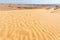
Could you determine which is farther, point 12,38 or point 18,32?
point 18,32

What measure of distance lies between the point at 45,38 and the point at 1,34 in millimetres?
1498

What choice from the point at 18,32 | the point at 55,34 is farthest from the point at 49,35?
the point at 18,32

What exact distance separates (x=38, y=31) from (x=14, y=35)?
3.37 ft

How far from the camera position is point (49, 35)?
4996mm

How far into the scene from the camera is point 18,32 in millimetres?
5102

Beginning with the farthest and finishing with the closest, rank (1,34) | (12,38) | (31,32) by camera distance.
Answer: (31,32)
(1,34)
(12,38)

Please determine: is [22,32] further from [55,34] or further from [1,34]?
[55,34]

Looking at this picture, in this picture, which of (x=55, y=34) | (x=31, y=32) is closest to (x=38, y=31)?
(x=31, y=32)

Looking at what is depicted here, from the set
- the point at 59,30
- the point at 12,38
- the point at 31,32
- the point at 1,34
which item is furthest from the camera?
the point at 59,30

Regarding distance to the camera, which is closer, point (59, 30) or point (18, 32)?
point (18, 32)

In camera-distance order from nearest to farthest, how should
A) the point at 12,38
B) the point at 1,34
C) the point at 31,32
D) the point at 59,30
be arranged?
the point at 12,38
the point at 1,34
the point at 31,32
the point at 59,30

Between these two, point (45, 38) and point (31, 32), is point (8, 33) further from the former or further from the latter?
point (45, 38)

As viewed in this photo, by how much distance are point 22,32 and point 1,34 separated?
745mm

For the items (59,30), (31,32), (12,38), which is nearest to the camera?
(12,38)
